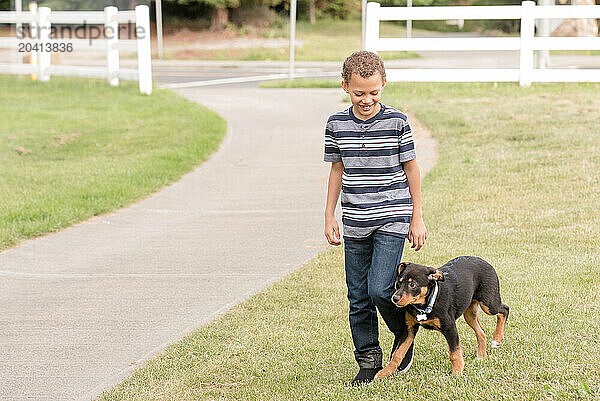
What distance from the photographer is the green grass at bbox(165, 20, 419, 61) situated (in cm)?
3422

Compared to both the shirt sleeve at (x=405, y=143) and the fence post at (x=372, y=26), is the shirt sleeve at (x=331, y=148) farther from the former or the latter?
the fence post at (x=372, y=26)

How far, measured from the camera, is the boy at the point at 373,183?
14.2 ft

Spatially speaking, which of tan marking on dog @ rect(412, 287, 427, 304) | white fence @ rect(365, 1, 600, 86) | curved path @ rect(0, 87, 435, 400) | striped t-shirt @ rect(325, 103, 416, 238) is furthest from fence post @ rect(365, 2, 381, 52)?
tan marking on dog @ rect(412, 287, 427, 304)

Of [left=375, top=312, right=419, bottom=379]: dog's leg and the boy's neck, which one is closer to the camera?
the boy's neck

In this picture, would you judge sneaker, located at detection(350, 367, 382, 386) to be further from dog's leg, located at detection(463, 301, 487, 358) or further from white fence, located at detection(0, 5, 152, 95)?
white fence, located at detection(0, 5, 152, 95)

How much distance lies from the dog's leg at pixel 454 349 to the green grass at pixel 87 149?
205 inches

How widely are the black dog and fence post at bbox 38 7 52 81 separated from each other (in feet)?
62.9

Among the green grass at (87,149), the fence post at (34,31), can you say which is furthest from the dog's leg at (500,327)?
the fence post at (34,31)

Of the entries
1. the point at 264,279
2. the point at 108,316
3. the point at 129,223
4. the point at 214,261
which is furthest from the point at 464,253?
the point at 129,223

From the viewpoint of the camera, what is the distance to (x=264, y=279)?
7.04 metres

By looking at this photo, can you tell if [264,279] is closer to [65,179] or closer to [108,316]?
[108,316]

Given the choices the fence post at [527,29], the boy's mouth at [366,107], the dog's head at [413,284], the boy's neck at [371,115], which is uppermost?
the fence post at [527,29]

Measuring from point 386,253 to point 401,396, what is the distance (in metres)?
0.69

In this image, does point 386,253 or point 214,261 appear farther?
point 214,261
